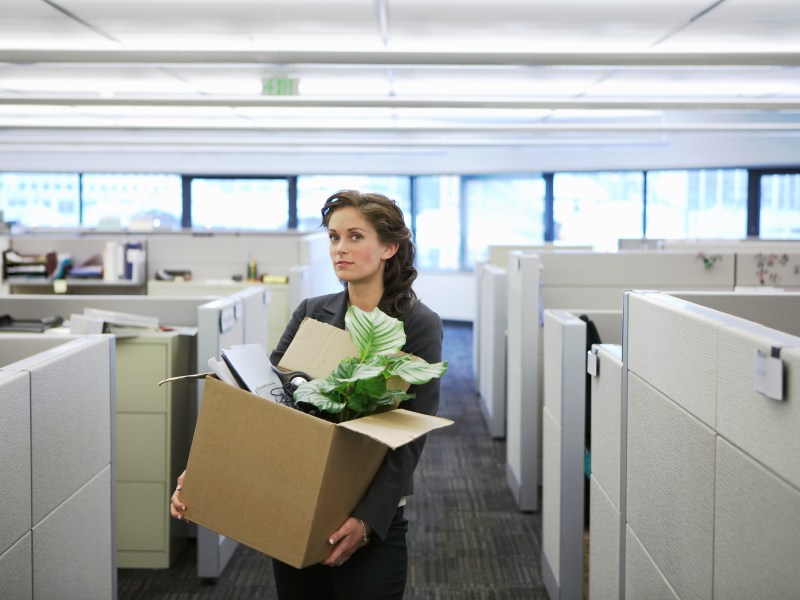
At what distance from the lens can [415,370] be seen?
1.36 meters

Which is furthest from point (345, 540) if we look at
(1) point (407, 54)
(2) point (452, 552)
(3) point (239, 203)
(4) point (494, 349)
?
(3) point (239, 203)

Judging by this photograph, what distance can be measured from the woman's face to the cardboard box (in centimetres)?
35

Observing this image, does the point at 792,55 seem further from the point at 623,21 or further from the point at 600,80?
the point at 600,80

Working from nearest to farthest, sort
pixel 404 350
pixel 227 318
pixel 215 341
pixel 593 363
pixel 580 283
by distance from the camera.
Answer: pixel 404 350 → pixel 593 363 → pixel 215 341 → pixel 227 318 → pixel 580 283

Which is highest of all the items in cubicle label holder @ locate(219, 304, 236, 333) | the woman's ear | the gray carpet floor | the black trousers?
the woman's ear

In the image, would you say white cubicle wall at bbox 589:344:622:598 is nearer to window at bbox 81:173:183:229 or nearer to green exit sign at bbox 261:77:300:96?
green exit sign at bbox 261:77:300:96

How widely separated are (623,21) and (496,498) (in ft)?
7.42

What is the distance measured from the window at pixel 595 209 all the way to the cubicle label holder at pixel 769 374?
838 centimetres

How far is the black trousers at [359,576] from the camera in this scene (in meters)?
1.48

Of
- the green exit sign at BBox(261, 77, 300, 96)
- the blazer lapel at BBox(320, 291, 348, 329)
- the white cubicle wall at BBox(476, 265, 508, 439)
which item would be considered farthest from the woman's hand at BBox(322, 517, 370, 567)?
the green exit sign at BBox(261, 77, 300, 96)

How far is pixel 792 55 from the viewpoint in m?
3.39

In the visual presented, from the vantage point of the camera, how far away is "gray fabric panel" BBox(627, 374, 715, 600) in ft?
4.13

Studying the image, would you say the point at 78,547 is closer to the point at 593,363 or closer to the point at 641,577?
the point at 641,577

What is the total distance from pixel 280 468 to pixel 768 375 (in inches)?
28.7
